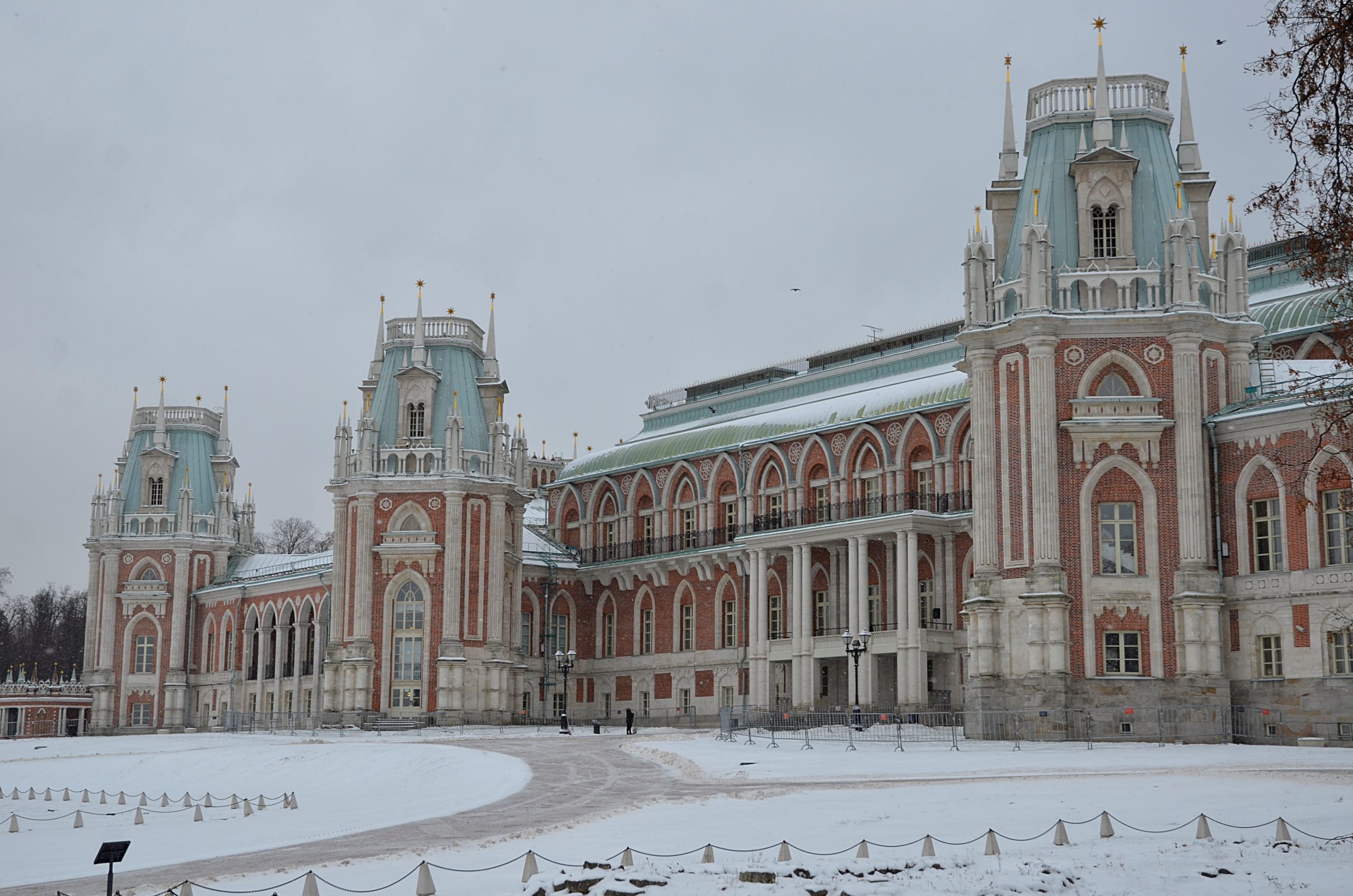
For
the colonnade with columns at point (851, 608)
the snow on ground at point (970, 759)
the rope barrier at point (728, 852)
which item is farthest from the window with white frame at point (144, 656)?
the rope barrier at point (728, 852)

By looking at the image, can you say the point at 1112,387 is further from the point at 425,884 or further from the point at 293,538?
the point at 293,538

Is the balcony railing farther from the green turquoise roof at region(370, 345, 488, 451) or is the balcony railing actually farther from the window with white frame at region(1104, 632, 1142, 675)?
the window with white frame at region(1104, 632, 1142, 675)

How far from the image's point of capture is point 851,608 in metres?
59.0

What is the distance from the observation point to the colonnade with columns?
5700 centimetres

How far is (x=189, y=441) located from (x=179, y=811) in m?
52.2

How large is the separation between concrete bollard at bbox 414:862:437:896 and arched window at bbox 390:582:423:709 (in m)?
45.5

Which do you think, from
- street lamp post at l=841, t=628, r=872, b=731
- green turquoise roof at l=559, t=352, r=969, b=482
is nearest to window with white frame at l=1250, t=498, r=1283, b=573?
street lamp post at l=841, t=628, r=872, b=731

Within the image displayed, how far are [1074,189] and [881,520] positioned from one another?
15.6 m

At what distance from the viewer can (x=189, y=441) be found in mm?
86250

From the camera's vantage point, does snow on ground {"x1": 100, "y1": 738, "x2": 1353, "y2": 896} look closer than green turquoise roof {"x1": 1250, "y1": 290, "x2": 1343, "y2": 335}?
Yes

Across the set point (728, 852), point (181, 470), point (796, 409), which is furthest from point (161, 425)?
point (728, 852)

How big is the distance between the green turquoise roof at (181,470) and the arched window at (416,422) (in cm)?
2237

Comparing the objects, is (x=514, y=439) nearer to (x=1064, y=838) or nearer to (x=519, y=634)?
(x=519, y=634)

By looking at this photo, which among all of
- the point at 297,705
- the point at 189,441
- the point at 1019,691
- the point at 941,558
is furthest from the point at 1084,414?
the point at 189,441
